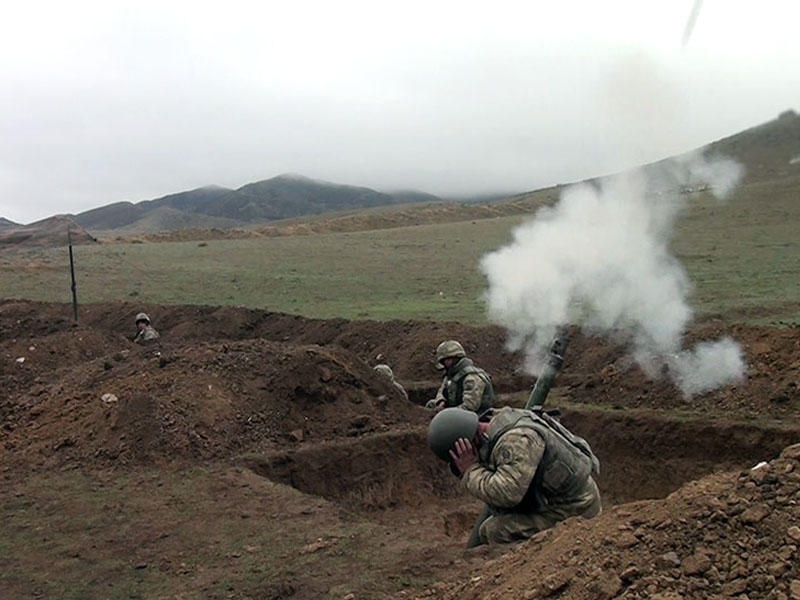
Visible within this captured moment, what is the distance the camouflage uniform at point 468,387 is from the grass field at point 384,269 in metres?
8.66

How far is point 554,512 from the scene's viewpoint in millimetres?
6621

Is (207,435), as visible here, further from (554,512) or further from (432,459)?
(554,512)

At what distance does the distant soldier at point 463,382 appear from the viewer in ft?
35.2

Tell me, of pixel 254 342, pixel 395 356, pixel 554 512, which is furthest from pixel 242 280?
pixel 554 512

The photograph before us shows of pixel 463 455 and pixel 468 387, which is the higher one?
pixel 463 455

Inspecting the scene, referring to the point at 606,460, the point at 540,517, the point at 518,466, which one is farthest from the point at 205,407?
the point at 518,466

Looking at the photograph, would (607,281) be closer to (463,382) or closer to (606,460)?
(606,460)

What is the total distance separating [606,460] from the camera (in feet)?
41.2

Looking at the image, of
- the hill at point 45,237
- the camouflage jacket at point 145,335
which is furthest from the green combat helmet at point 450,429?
the hill at point 45,237

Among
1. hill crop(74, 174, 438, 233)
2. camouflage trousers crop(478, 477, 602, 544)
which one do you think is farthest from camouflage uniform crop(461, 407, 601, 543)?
hill crop(74, 174, 438, 233)

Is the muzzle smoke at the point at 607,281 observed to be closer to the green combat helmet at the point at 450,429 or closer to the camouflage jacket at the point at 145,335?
the green combat helmet at the point at 450,429

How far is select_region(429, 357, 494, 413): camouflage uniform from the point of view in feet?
35.2

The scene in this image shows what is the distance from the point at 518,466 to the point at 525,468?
6 centimetres

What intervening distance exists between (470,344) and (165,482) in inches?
376
